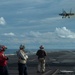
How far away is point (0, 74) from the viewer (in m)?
21.8

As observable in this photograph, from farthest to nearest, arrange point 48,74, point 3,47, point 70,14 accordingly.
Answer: point 70,14
point 48,74
point 3,47

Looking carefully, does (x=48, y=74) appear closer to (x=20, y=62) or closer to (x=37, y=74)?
(x=37, y=74)

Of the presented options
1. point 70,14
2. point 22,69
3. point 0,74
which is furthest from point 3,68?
point 70,14

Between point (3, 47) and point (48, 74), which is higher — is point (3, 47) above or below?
above

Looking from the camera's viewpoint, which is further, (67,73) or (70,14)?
(70,14)

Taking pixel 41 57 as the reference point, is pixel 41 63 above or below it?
below

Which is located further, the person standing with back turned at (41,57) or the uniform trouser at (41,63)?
the uniform trouser at (41,63)


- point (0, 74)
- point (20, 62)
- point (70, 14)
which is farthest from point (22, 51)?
point (70, 14)

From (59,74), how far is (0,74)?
907 cm

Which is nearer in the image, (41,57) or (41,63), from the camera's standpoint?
(41,57)

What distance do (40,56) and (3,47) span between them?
10.6 m

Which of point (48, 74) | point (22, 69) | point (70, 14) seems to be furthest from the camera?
point (70, 14)

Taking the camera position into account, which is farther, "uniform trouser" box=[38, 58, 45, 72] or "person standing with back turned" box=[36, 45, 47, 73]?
"uniform trouser" box=[38, 58, 45, 72]

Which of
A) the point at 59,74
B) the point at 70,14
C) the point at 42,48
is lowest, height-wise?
the point at 59,74
